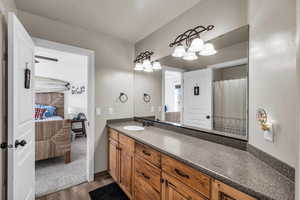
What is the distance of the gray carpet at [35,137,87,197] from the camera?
2078mm

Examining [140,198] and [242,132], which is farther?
[140,198]

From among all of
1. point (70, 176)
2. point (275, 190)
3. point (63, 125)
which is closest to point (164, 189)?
point (275, 190)

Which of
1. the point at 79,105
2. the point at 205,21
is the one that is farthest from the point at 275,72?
the point at 79,105

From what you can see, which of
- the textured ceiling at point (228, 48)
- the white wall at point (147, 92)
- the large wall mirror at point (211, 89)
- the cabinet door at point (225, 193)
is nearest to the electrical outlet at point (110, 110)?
the white wall at point (147, 92)

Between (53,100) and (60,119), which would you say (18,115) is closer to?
(60,119)

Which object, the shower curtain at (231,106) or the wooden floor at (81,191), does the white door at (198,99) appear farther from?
the wooden floor at (81,191)

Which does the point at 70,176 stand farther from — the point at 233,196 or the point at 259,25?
the point at 259,25

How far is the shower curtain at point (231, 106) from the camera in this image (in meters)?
1.30

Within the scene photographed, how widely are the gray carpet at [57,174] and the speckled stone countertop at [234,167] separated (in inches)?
68.7

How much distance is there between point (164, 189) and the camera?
118 centimetres

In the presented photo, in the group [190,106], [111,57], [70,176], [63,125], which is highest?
[111,57]

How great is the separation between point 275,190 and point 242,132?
2.36 feet

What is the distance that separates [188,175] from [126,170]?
1.06m

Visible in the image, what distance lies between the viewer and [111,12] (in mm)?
1844
